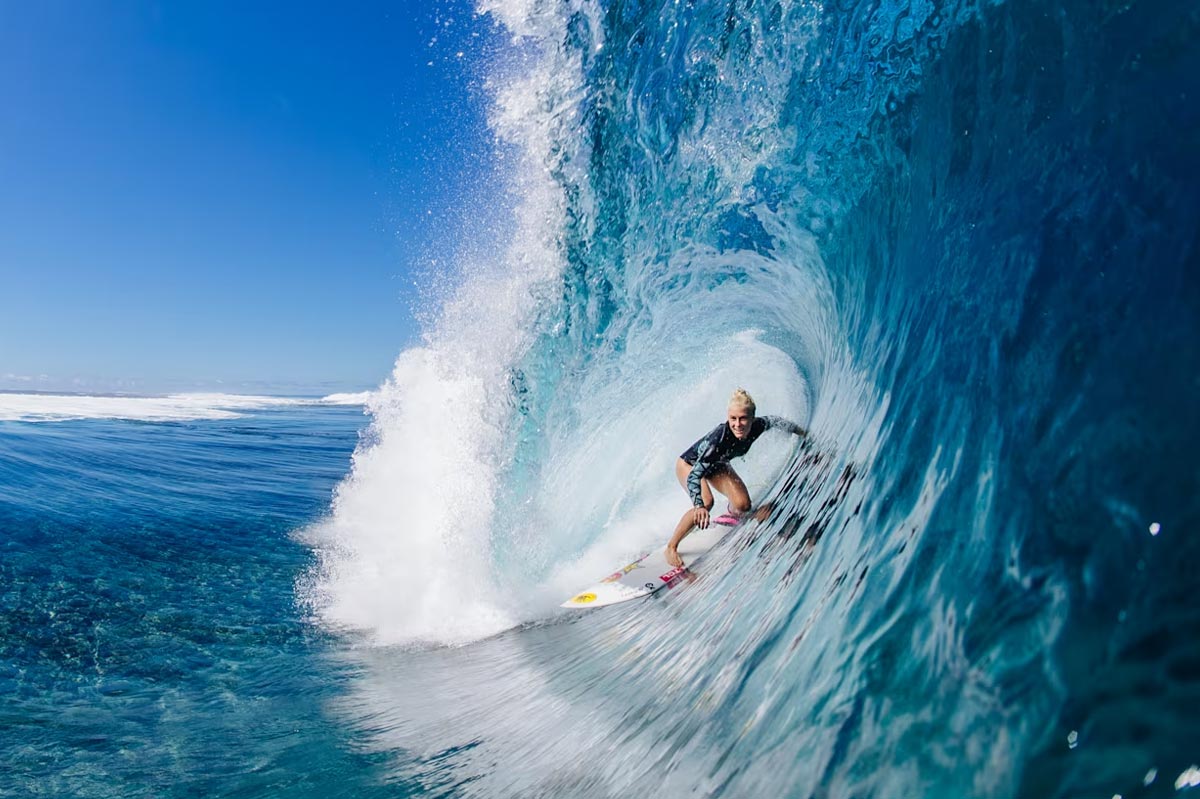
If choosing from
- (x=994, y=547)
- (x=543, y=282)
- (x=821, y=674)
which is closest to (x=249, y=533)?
(x=543, y=282)

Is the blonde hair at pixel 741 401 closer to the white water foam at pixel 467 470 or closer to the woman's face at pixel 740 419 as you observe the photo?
the woman's face at pixel 740 419

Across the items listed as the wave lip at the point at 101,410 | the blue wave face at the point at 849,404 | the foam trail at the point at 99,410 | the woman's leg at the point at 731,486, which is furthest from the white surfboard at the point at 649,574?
the foam trail at the point at 99,410

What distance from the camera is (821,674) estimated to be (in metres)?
2.41

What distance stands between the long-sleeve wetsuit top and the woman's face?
89mm

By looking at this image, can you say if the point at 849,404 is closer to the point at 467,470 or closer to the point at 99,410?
the point at 467,470

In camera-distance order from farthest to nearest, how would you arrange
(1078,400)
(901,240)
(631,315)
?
(631,315), (901,240), (1078,400)

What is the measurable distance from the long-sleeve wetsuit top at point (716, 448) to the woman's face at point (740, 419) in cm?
9

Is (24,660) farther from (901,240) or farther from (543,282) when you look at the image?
(901,240)

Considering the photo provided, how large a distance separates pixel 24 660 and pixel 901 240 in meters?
8.15

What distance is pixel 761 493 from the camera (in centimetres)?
757

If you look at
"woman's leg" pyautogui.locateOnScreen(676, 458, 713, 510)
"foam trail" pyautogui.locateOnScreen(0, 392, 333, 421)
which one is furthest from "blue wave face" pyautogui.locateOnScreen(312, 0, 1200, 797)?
"foam trail" pyautogui.locateOnScreen(0, 392, 333, 421)

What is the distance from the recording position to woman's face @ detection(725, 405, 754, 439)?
19.4 feet

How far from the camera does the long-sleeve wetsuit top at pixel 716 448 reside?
243 inches

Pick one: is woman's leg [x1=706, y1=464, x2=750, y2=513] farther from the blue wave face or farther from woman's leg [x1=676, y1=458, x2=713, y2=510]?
the blue wave face
